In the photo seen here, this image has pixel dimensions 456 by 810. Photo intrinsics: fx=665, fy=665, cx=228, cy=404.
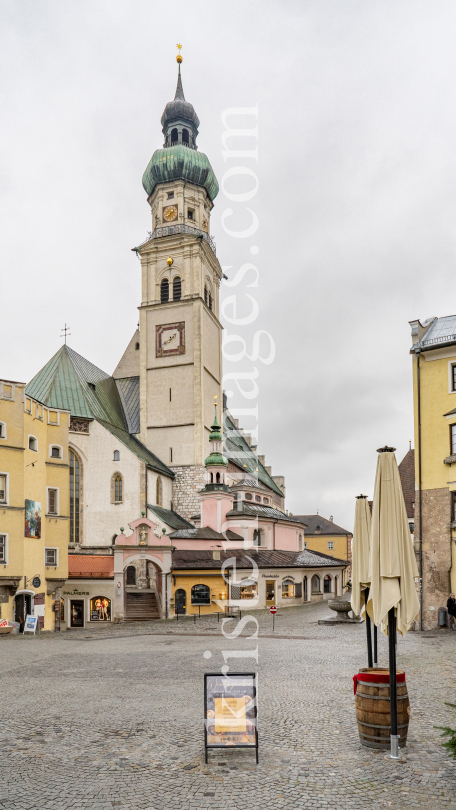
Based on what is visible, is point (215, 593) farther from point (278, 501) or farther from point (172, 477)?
point (278, 501)

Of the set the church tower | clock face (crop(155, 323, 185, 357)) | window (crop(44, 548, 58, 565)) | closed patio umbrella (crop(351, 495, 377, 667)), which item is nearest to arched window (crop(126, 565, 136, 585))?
the church tower

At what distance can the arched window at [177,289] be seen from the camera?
55.2 meters

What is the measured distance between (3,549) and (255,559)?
21.7 meters

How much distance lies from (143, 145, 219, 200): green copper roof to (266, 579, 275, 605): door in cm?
3424

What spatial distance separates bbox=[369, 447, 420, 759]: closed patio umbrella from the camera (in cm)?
880

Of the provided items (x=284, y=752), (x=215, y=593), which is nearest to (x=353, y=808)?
(x=284, y=752)

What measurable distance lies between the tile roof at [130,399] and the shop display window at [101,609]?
1872cm

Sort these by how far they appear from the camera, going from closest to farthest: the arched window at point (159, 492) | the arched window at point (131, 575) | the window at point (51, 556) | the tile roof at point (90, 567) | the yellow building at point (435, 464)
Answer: the yellow building at point (435, 464) → the window at point (51, 556) → the tile roof at point (90, 567) → the arched window at point (131, 575) → the arched window at point (159, 492)

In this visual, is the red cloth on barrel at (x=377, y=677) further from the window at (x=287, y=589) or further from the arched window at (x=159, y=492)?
the window at (x=287, y=589)

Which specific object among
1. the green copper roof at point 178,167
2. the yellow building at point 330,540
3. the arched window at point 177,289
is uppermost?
the green copper roof at point 178,167

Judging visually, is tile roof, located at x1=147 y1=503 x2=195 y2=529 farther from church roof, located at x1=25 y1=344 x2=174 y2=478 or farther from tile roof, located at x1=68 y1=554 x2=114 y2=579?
tile roof, located at x1=68 y1=554 x2=114 y2=579

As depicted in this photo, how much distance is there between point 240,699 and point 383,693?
6.30 ft

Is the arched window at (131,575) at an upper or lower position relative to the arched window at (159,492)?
lower

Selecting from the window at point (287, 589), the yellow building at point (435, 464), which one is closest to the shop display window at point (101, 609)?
the window at point (287, 589)
